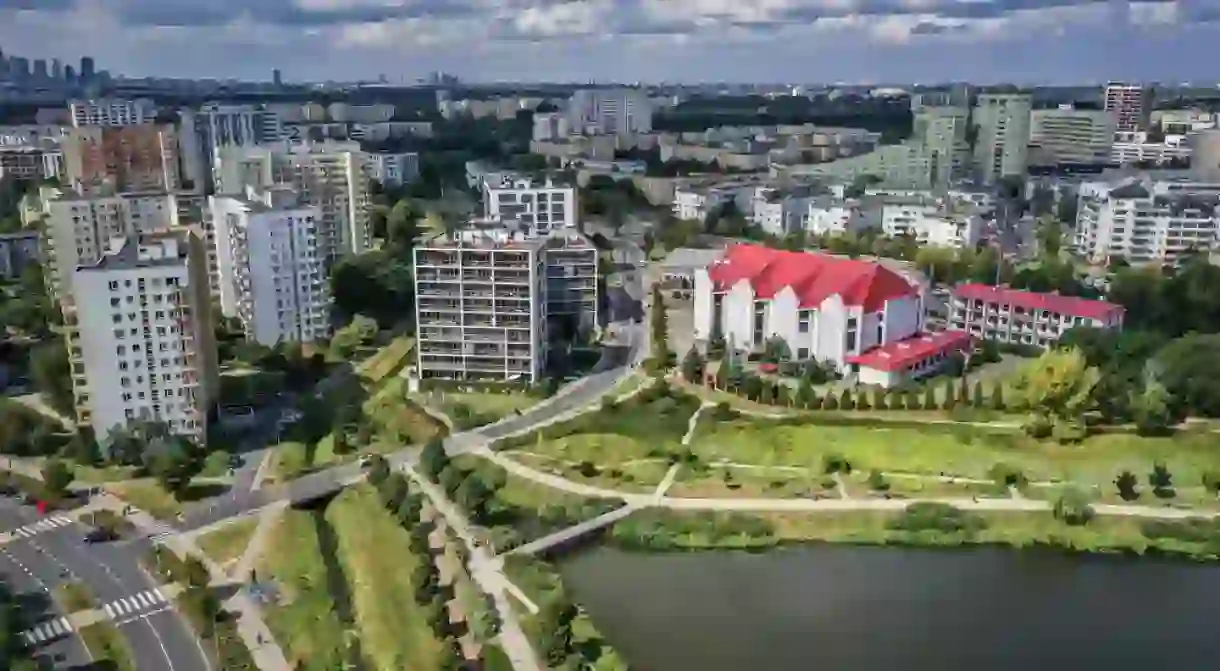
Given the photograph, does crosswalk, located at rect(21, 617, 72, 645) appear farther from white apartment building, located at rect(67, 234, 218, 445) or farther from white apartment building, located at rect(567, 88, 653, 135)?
white apartment building, located at rect(567, 88, 653, 135)

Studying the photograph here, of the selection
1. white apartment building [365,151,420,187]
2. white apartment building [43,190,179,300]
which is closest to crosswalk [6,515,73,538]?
white apartment building [43,190,179,300]

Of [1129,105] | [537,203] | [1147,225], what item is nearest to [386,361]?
[537,203]

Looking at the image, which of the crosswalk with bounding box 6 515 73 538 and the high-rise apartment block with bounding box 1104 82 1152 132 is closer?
the crosswalk with bounding box 6 515 73 538

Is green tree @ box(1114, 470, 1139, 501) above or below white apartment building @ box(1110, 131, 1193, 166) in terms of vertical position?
below

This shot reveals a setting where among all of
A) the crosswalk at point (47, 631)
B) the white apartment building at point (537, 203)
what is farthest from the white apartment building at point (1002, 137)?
the crosswalk at point (47, 631)

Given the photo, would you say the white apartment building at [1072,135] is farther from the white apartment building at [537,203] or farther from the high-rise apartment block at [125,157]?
the high-rise apartment block at [125,157]

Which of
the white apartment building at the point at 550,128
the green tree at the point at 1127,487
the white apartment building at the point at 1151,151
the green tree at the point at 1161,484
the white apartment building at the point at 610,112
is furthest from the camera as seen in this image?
the white apartment building at the point at 610,112

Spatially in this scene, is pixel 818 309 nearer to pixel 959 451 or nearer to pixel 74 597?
pixel 959 451
